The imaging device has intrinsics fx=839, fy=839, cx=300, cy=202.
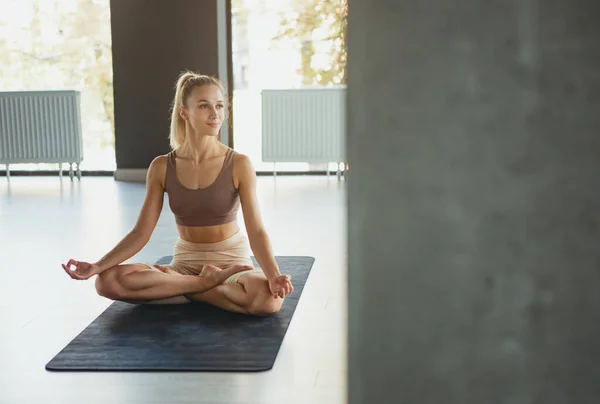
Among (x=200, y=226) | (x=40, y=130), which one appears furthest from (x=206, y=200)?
(x=40, y=130)

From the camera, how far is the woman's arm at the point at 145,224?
122 inches

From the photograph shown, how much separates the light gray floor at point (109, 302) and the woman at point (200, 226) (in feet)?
0.67

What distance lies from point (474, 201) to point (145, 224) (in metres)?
2.68

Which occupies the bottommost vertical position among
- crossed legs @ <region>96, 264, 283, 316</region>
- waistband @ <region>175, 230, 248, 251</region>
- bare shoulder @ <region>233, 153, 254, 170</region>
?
crossed legs @ <region>96, 264, 283, 316</region>

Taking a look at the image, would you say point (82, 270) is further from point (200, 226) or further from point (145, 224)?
point (200, 226)

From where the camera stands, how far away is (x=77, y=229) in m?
4.97

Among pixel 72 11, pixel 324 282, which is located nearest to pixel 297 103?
pixel 72 11

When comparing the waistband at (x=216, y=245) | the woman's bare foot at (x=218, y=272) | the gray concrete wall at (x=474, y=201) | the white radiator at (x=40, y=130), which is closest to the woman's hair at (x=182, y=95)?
the waistband at (x=216, y=245)

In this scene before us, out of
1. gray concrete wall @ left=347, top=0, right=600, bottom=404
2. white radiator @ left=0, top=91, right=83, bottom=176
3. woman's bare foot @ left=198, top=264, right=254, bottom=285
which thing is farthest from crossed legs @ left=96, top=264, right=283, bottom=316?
white radiator @ left=0, top=91, right=83, bottom=176

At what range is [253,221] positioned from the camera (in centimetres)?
305

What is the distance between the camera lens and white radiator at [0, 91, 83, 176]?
744 cm

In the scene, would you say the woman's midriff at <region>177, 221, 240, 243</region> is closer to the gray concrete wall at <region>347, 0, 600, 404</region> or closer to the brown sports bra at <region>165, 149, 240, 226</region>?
the brown sports bra at <region>165, 149, 240, 226</region>

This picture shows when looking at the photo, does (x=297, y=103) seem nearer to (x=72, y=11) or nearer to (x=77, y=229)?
(x=72, y=11)

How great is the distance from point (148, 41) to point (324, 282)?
4193 mm
